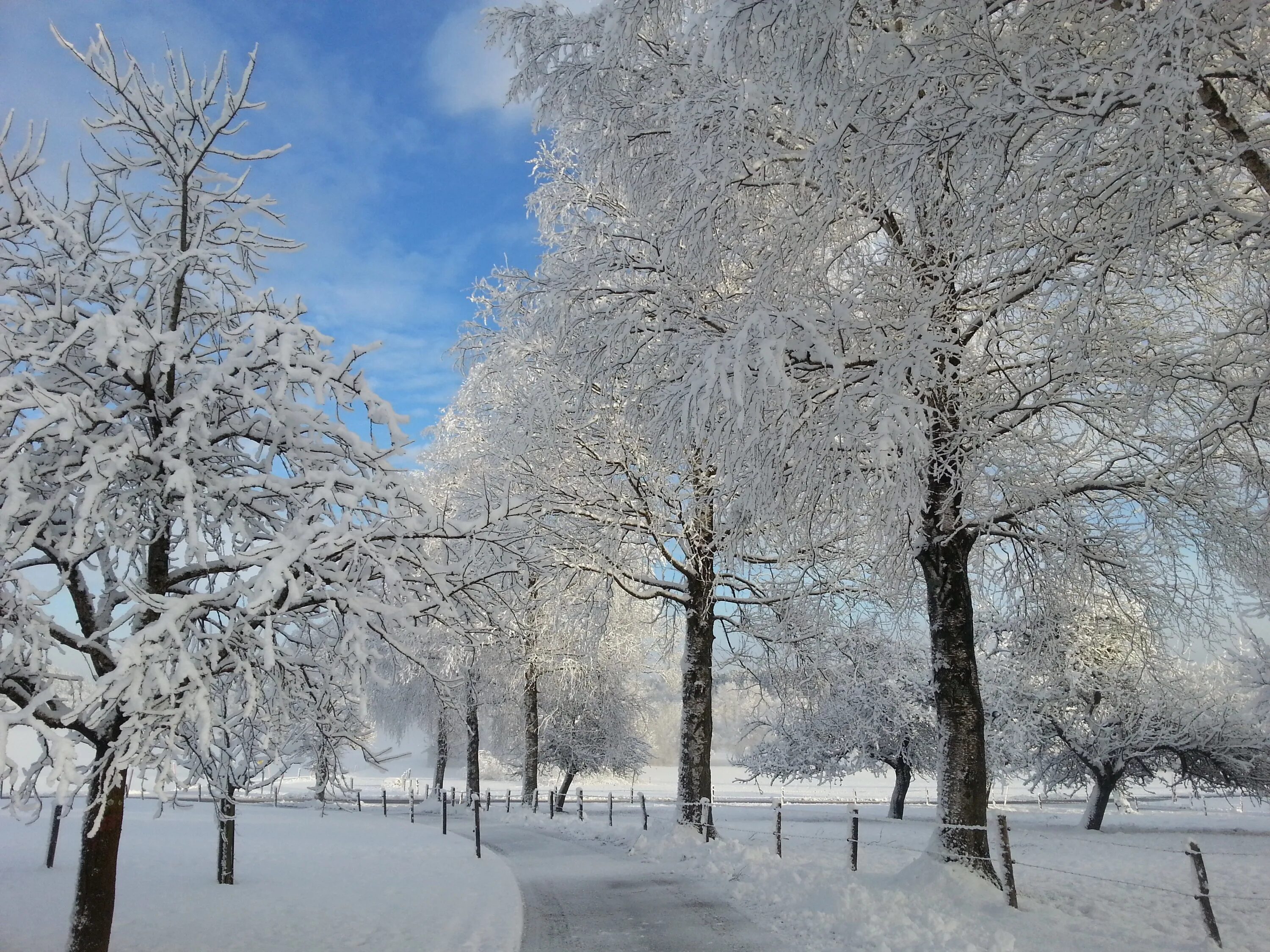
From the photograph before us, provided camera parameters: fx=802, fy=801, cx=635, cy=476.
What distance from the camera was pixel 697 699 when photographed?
14258 millimetres

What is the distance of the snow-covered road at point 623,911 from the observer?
23.2 ft

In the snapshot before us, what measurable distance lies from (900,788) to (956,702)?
20275 millimetres

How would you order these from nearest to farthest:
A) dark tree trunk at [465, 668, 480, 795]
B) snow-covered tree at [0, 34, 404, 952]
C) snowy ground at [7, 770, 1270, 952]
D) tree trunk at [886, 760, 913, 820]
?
snow-covered tree at [0, 34, 404, 952] → snowy ground at [7, 770, 1270, 952] → tree trunk at [886, 760, 913, 820] → dark tree trunk at [465, 668, 480, 795]

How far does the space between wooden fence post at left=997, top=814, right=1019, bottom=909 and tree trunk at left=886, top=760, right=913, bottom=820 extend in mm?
19616

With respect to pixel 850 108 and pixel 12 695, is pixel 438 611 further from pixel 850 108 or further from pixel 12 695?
pixel 850 108

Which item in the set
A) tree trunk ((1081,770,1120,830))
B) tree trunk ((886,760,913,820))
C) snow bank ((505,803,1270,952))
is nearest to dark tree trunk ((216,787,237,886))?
snow bank ((505,803,1270,952))

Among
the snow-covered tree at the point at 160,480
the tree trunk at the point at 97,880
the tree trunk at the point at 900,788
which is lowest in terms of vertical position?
the tree trunk at the point at 900,788

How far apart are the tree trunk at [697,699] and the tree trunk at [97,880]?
9.39 m

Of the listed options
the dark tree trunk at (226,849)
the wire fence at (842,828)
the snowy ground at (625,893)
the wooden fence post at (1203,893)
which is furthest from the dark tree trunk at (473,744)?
the wooden fence post at (1203,893)

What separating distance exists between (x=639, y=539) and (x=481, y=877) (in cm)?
591

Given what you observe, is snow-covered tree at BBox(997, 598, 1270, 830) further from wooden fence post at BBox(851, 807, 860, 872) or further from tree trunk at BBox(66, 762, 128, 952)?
tree trunk at BBox(66, 762, 128, 952)

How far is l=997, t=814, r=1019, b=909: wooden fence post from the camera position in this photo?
314 inches

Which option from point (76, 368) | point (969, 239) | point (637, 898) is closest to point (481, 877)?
point (637, 898)

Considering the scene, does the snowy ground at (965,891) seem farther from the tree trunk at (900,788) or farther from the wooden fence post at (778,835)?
→ the tree trunk at (900,788)
